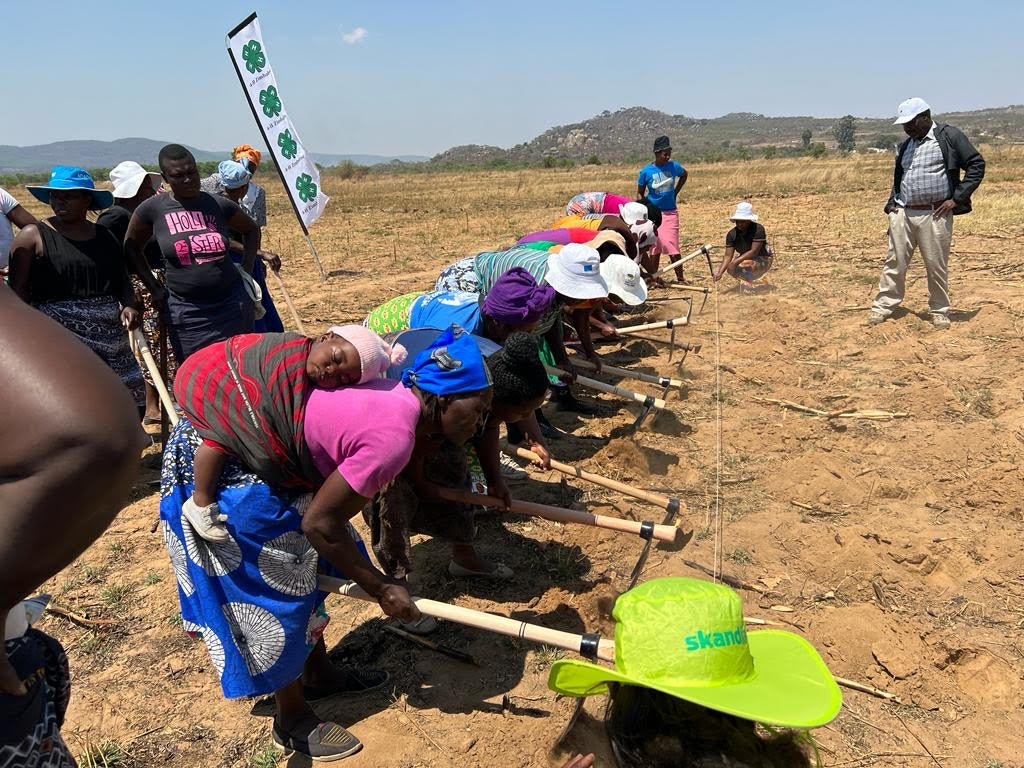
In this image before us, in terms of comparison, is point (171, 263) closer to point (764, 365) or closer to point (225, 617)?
point (225, 617)

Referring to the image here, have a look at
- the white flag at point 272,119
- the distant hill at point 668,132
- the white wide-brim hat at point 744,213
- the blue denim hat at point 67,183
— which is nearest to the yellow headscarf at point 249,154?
the white flag at point 272,119

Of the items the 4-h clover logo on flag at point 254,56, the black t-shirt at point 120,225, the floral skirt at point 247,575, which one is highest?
the 4-h clover logo on flag at point 254,56

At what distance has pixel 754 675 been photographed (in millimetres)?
1376

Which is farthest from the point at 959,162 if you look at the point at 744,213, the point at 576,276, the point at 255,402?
the point at 255,402

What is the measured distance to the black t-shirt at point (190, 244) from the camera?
393cm

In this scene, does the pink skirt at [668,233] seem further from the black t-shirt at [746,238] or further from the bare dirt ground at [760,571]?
the bare dirt ground at [760,571]

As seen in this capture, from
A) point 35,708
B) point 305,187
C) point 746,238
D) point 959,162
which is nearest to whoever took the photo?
point 35,708

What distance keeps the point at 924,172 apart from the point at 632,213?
2724mm

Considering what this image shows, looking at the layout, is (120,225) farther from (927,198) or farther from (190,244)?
(927,198)

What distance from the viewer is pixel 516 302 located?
341 centimetres

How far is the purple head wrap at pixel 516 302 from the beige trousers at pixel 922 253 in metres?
5.07

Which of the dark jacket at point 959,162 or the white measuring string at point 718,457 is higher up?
the dark jacket at point 959,162

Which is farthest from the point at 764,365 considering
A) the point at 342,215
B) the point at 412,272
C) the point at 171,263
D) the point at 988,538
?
the point at 342,215

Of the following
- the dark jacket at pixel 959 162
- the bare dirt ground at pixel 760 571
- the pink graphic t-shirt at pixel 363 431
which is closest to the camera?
the pink graphic t-shirt at pixel 363 431
